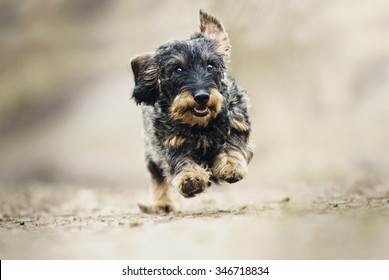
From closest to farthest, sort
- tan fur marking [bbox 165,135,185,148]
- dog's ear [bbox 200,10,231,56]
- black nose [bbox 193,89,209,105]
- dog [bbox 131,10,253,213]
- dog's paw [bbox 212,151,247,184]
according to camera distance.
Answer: black nose [bbox 193,89,209,105], dog [bbox 131,10,253,213], dog's paw [bbox 212,151,247,184], tan fur marking [bbox 165,135,185,148], dog's ear [bbox 200,10,231,56]

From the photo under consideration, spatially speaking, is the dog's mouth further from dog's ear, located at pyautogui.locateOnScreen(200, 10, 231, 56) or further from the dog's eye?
dog's ear, located at pyautogui.locateOnScreen(200, 10, 231, 56)

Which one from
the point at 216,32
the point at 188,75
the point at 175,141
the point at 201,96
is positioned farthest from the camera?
the point at 216,32

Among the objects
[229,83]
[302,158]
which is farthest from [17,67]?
[302,158]

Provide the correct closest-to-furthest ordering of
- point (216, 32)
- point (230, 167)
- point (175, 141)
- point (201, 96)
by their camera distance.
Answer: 1. point (201, 96)
2. point (230, 167)
3. point (175, 141)
4. point (216, 32)

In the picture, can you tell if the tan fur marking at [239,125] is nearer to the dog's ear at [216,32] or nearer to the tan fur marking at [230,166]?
the tan fur marking at [230,166]

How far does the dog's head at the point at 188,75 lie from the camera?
527 cm

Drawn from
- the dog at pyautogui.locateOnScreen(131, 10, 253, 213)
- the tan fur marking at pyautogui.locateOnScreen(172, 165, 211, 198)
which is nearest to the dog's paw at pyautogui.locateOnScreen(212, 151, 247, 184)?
the dog at pyautogui.locateOnScreen(131, 10, 253, 213)

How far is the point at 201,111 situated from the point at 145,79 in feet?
2.22

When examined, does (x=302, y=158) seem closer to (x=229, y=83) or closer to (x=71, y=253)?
(x=229, y=83)

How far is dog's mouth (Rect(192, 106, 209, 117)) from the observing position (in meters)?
5.27

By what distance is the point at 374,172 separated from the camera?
21.3 feet

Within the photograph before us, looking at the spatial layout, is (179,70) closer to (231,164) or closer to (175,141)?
(175,141)

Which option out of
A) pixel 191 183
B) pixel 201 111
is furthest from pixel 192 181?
pixel 201 111

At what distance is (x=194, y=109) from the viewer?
5297 millimetres
